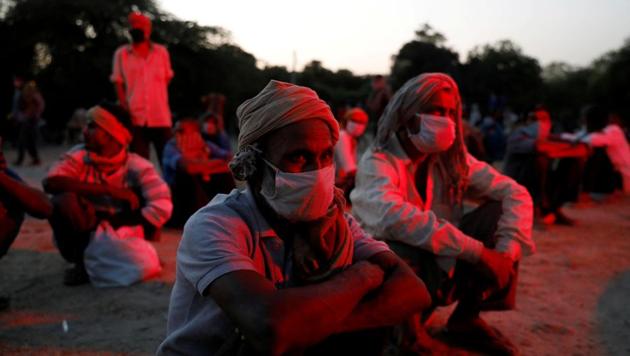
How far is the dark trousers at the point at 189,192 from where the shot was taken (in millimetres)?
6629

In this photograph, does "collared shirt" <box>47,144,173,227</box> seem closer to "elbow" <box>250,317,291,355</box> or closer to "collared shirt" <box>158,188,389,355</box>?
"collared shirt" <box>158,188,389,355</box>

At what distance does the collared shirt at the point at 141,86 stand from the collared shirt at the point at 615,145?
21.2ft

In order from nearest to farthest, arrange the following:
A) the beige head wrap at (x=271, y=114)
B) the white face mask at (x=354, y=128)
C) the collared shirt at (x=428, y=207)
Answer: the beige head wrap at (x=271, y=114)
the collared shirt at (x=428, y=207)
the white face mask at (x=354, y=128)

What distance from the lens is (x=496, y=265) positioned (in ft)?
9.93

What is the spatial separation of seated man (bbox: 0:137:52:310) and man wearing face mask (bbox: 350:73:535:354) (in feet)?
7.08

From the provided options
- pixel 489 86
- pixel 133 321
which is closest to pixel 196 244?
pixel 133 321

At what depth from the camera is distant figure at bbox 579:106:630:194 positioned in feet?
28.7

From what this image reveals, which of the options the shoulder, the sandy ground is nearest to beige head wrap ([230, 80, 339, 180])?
the shoulder

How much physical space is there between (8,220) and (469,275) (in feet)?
9.77

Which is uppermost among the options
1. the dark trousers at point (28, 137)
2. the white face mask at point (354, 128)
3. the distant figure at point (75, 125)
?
the white face mask at point (354, 128)

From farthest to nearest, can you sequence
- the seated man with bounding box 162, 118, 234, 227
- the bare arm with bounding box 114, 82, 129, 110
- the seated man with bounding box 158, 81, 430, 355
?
the bare arm with bounding box 114, 82, 129, 110 → the seated man with bounding box 162, 118, 234, 227 → the seated man with bounding box 158, 81, 430, 355

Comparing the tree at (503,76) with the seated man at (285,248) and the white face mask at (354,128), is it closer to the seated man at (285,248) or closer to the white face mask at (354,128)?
the white face mask at (354,128)

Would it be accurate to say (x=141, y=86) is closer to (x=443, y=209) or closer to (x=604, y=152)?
(x=443, y=209)

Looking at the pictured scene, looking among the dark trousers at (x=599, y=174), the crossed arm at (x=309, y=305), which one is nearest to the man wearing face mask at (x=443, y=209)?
the crossed arm at (x=309, y=305)
